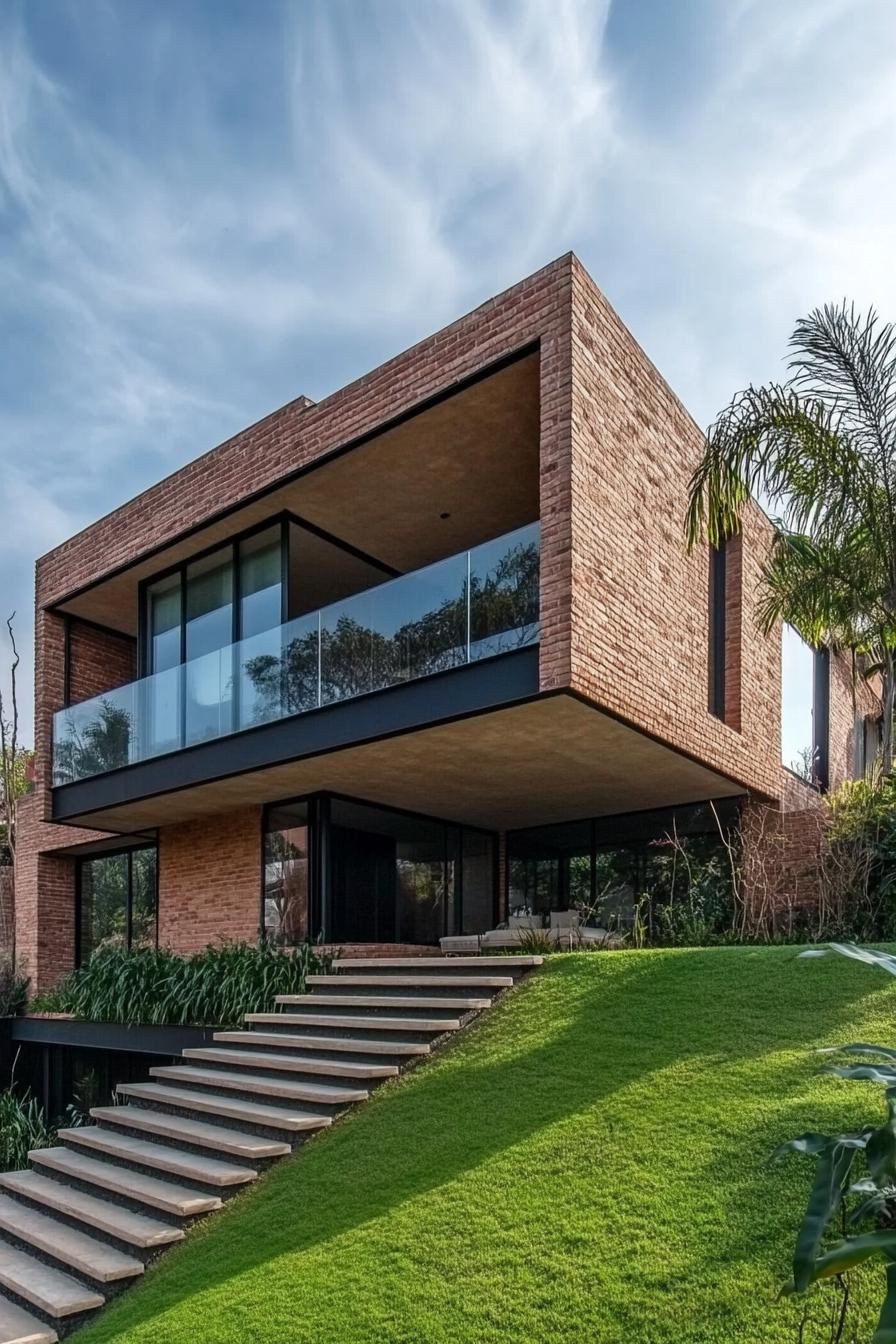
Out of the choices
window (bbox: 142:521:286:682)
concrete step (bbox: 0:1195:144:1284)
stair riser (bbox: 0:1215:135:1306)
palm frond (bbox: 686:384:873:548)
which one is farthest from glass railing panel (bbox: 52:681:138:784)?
palm frond (bbox: 686:384:873:548)

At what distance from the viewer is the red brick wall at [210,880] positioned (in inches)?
555

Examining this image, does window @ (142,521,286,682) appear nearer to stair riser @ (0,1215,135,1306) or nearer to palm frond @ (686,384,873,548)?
palm frond @ (686,384,873,548)

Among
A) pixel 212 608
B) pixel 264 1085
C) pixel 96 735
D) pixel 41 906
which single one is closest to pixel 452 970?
pixel 264 1085

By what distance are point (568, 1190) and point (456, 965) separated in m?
4.04

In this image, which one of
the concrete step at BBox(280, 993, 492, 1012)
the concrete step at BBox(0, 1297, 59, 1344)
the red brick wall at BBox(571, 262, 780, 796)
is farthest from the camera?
the red brick wall at BBox(571, 262, 780, 796)

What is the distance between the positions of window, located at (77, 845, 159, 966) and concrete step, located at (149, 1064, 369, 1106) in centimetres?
701

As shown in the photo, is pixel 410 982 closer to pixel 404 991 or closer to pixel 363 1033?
pixel 404 991

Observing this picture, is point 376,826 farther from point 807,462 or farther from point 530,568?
point 807,462

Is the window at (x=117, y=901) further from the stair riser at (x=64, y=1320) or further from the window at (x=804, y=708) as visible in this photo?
the window at (x=804, y=708)

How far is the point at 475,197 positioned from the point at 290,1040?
27.0 ft

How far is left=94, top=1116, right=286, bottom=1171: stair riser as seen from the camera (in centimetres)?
711

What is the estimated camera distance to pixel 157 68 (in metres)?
8.78

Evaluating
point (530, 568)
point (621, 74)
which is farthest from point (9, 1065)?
point (621, 74)

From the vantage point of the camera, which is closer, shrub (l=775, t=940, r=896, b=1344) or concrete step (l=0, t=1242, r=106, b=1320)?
shrub (l=775, t=940, r=896, b=1344)
